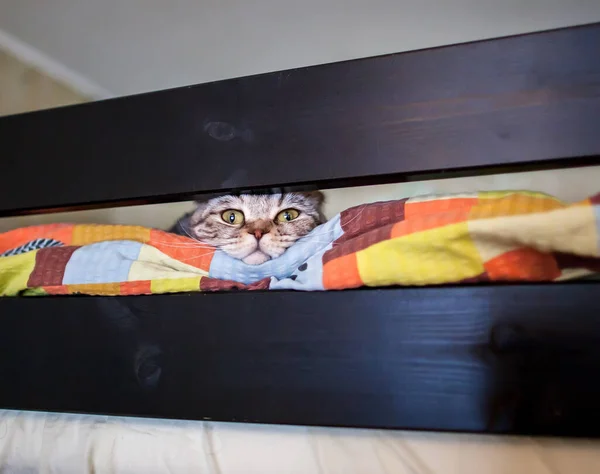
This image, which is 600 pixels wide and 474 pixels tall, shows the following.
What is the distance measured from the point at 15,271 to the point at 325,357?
57 cm

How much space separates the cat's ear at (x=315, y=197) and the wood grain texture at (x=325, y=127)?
0.45 m

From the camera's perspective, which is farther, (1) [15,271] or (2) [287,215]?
(2) [287,215]

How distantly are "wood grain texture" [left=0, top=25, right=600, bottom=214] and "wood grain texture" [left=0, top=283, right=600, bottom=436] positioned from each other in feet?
0.53

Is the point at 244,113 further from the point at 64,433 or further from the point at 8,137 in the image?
the point at 64,433

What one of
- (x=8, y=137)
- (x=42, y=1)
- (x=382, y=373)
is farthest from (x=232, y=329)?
(x=42, y=1)

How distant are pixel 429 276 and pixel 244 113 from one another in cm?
34

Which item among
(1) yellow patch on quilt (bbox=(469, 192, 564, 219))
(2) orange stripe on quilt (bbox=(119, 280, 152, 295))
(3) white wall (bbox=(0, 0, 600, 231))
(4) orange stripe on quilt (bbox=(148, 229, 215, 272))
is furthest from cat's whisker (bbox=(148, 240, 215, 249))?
(3) white wall (bbox=(0, 0, 600, 231))

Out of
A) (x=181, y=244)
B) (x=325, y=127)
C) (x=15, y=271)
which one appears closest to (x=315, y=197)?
(x=181, y=244)

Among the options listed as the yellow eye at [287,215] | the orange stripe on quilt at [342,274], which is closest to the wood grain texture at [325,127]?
the orange stripe on quilt at [342,274]

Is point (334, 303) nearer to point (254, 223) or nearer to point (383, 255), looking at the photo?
point (383, 255)

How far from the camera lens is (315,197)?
45.0 inches

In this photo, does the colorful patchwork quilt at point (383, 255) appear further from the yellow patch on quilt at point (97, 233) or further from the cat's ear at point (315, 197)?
the cat's ear at point (315, 197)

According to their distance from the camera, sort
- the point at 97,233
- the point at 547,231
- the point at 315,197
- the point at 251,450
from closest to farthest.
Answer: the point at 547,231
the point at 251,450
the point at 97,233
the point at 315,197

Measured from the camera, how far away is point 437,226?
53cm
